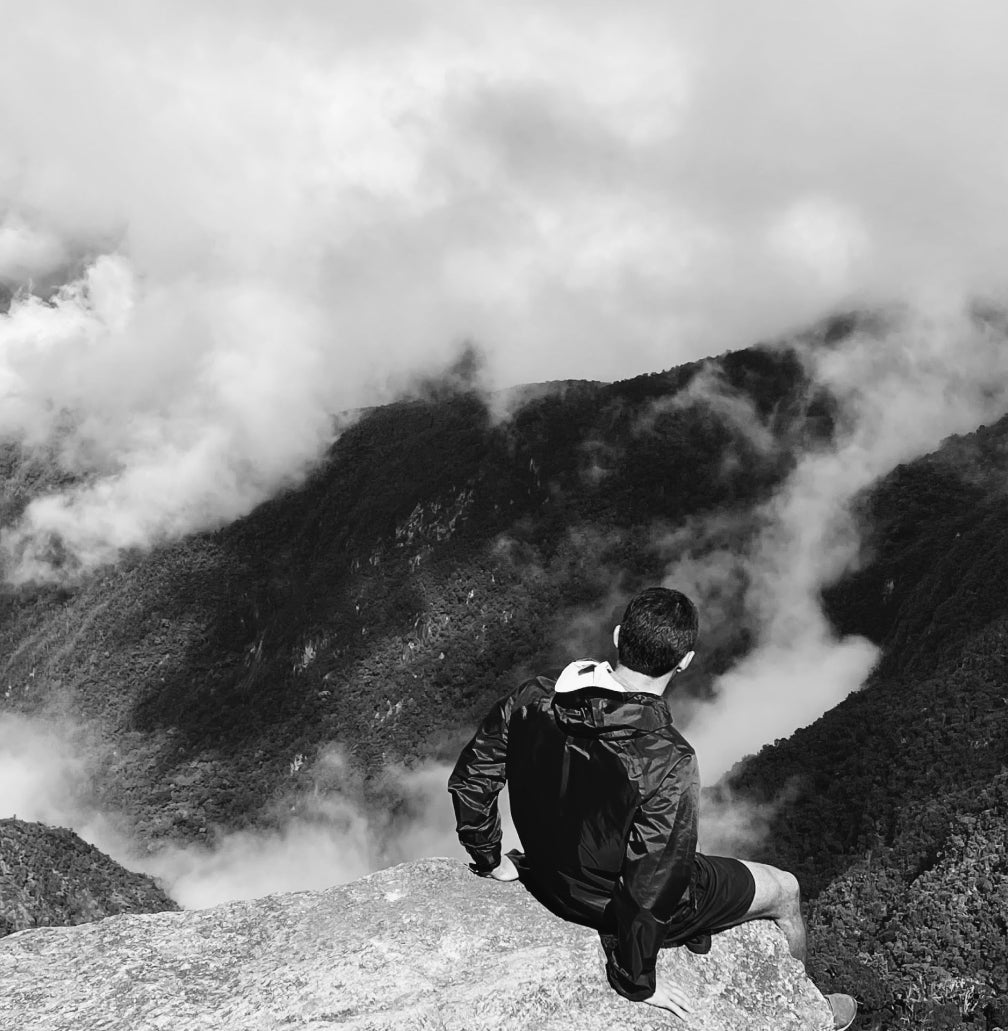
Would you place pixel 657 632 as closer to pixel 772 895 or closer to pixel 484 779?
pixel 484 779

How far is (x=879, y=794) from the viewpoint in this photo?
79438 mm

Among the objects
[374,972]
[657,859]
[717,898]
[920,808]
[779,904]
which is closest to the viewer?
[657,859]

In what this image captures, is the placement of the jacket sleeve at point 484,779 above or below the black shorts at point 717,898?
above

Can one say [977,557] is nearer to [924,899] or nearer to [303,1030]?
[924,899]

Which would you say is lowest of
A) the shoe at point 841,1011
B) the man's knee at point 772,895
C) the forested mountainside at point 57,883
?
the shoe at point 841,1011

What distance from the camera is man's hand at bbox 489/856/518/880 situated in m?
11.7

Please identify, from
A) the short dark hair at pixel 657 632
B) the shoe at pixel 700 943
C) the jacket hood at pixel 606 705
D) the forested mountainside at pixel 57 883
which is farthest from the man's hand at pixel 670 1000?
the forested mountainside at pixel 57 883

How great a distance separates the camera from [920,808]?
6988cm

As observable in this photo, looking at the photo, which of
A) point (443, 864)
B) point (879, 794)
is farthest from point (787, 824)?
point (443, 864)

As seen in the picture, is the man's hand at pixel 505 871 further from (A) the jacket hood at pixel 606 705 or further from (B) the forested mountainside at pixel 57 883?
(B) the forested mountainside at pixel 57 883

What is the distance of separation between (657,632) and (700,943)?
4.69 m

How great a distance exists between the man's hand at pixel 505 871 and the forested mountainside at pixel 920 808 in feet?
108

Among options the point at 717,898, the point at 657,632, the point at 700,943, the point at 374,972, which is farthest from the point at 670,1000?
the point at 657,632

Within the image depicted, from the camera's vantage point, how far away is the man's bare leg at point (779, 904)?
1126 cm
